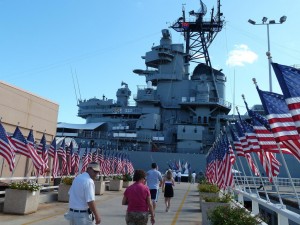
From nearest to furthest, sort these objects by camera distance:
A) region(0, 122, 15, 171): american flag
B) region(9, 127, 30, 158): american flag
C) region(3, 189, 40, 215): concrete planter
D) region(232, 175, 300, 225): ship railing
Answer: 1. region(232, 175, 300, 225): ship railing
2. region(3, 189, 40, 215): concrete planter
3. region(0, 122, 15, 171): american flag
4. region(9, 127, 30, 158): american flag

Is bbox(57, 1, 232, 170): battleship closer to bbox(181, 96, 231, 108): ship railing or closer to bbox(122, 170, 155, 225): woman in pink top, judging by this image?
bbox(181, 96, 231, 108): ship railing

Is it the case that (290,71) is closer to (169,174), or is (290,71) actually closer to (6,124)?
(169,174)

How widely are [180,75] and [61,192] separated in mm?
44095

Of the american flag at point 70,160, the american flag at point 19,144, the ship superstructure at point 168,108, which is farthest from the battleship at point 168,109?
the american flag at point 19,144

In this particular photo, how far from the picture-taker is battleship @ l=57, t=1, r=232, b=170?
2025 inches

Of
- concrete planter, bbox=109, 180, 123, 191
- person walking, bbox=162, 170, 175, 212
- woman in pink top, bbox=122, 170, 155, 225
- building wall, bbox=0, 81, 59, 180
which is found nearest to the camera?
woman in pink top, bbox=122, 170, 155, 225

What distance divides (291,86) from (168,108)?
49755 millimetres

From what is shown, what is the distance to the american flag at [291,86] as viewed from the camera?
5.43 meters

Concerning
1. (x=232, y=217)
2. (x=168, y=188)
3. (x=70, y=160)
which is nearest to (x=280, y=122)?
(x=232, y=217)

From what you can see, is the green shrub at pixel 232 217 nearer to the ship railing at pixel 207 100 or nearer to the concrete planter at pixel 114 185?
the concrete planter at pixel 114 185

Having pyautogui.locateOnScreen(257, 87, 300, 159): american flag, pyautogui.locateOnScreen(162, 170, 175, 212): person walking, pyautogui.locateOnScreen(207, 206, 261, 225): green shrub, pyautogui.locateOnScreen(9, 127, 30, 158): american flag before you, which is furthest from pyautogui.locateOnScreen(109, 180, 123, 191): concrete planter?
pyautogui.locateOnScreen(257, 87, 300, 159): american flag

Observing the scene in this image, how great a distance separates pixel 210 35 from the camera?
65250mm

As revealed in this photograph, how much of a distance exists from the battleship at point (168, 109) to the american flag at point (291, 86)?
43.5m

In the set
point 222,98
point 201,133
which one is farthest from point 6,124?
point 222,98
